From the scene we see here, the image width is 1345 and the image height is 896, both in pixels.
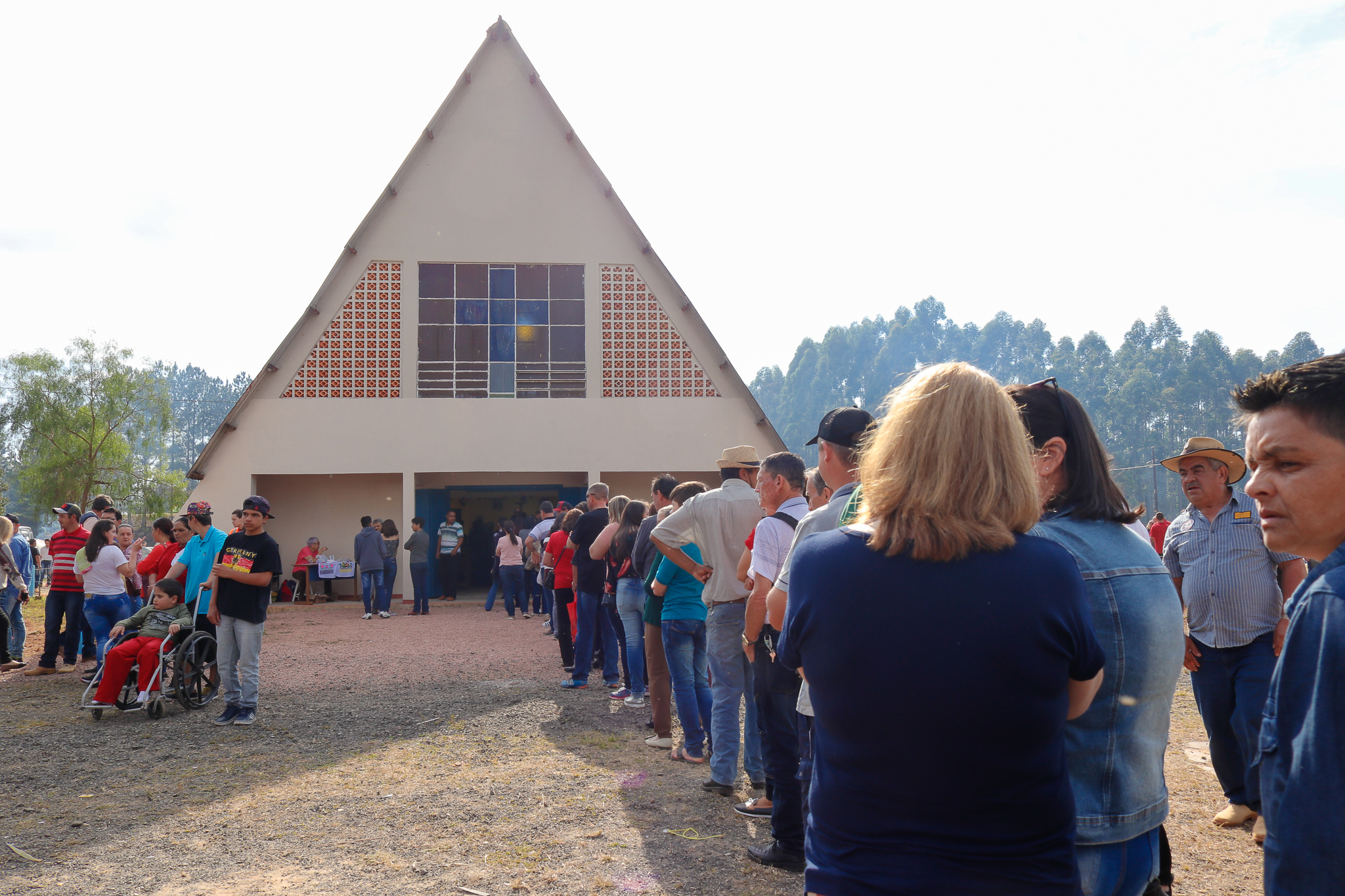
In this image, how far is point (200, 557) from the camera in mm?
8109

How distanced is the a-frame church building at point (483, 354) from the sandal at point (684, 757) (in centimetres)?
1304

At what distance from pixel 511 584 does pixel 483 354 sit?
575 cm

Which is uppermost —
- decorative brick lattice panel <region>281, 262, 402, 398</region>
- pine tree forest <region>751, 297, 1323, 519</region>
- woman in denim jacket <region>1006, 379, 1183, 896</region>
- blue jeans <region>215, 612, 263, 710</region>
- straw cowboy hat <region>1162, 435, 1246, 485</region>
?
pine tree forest <region>751, 297, 1323, 519</region>

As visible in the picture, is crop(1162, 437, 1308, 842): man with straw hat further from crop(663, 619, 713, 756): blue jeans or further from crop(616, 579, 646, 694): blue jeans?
crop(616, 579, 646, 694): blue jeans

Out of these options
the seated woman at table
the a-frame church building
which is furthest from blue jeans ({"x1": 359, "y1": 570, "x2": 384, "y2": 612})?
the seated woman at table

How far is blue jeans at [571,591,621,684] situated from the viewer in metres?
8.68

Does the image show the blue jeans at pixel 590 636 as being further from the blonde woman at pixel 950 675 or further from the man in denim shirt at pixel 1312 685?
the man in denim shirt at pixel 1312 685

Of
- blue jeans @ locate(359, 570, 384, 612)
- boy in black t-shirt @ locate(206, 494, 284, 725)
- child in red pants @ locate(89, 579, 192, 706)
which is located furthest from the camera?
blue jeans @ locate(359, 570, 384, 612)

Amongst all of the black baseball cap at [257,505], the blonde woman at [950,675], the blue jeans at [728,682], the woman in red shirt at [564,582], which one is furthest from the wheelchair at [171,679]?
the blonde woman at [950,675]

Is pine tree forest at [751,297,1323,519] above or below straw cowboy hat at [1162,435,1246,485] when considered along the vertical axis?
above

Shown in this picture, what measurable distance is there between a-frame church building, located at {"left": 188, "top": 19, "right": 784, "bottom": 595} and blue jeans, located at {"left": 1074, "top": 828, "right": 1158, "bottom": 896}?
681 inches

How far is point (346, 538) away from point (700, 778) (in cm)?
1619

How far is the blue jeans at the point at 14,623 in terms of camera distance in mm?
10475

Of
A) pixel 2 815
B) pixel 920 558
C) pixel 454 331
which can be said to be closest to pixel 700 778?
pixel 2 815
